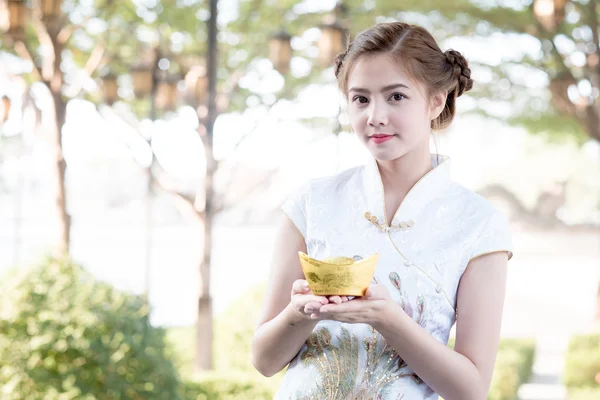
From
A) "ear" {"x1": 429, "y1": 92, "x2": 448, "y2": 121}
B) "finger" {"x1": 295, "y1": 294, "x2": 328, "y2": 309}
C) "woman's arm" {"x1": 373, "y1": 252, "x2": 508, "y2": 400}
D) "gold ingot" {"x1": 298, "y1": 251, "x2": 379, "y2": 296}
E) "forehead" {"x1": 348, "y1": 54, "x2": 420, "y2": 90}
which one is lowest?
"woman's arm" {"x1": 373, "y1": 252, "x2": 508, "y2": 400}

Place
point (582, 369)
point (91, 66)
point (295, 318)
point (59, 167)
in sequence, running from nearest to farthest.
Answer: point (295, 318)
point (59, 167)
point (582, 369)
point (91, 66)

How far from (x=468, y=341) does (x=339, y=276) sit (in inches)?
14.0

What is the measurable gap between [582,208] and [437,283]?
34.5m

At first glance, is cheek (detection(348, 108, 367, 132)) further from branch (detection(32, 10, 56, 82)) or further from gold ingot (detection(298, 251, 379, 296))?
branch (detection(32, 10, 56, 82))

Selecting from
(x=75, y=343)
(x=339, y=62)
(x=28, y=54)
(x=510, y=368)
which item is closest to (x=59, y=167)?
(x=28, y=54)

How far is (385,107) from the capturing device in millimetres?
1615

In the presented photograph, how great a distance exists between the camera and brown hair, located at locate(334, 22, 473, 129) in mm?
1665

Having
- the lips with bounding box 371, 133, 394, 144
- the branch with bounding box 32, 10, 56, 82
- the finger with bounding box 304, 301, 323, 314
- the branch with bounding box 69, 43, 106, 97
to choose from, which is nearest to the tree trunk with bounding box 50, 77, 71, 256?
the branch with bounding box 32, 10, 56, 82

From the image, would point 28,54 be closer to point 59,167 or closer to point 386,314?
point 59,167

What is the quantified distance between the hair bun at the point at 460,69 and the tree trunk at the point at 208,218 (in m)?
6.78

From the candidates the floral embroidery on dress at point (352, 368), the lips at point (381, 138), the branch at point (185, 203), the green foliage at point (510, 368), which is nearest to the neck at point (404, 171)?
the lips at point (381, 138)

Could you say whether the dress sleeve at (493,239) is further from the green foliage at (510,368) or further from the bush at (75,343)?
the green foliage at (510,368)

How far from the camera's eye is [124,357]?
459 cm

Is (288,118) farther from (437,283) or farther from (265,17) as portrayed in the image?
(437,283)
